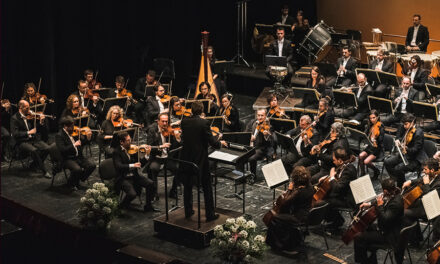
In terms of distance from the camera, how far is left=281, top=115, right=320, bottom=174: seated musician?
35.0 ft

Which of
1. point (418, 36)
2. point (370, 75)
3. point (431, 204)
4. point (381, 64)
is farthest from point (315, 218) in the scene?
point (418, 36)

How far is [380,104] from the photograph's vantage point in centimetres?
1171

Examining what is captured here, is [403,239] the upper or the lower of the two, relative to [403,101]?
lower

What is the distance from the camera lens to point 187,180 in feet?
29.8

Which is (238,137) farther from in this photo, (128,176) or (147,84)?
(147,84)

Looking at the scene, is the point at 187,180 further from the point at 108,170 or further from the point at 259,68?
the point at 259,68

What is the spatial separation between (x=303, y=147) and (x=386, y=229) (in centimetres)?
285

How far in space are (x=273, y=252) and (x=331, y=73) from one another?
5.97 m

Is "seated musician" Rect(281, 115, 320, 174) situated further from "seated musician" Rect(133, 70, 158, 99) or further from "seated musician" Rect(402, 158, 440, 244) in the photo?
"seated musician" Rect(133, 70, 158, 99)

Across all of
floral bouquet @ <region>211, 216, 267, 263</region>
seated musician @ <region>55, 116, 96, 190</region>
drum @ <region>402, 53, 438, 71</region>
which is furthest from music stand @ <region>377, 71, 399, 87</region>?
floral bouquet @ <region>211, 216, 267, 263</region>

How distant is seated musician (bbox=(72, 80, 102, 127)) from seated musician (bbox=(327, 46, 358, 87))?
434 centimetres

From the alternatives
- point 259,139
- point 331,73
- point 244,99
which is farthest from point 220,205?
point 244,99

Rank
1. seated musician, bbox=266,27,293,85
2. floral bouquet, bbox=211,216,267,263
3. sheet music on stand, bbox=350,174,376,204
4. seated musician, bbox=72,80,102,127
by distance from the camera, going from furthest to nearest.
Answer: seated musician, bbox=266,27,293,85
seated musician, bbox=72,80,102,127
sheet music on stand, bbox=350,174,376,204
floral bouquet, bbox=211,216,267,263

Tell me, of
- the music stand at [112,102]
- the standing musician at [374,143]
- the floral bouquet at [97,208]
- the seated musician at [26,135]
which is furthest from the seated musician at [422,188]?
the seated musician at [26,135]
